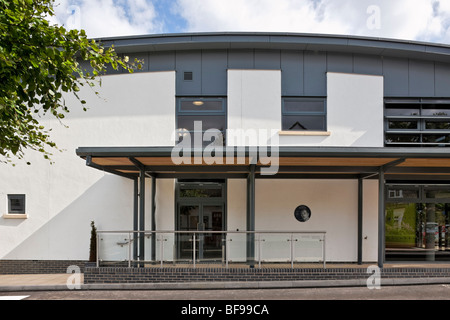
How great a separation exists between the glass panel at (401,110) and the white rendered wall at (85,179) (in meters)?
7.78

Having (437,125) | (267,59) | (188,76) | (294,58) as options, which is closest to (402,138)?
(437,125)

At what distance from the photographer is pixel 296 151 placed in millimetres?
8164

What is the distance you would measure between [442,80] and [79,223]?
45.8 ft

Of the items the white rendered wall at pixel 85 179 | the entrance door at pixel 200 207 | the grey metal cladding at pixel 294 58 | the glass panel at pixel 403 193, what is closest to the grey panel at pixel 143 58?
the grey metal cladding at pixel 294 58

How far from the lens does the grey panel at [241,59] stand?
38.5ft

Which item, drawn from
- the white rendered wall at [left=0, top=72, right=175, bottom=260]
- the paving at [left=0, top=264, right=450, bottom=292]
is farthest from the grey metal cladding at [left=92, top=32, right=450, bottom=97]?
the paving at [left=0, top=264, right=450, bottom=292]

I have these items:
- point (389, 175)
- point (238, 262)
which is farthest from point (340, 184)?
point (238, 262)

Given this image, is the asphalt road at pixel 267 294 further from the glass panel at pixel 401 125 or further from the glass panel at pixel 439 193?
the glass panel at pixel 401 125

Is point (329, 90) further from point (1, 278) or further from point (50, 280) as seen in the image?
point (1, 278)

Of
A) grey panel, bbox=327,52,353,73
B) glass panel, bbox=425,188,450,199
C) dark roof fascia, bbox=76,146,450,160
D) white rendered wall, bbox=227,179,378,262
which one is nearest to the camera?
dark roof fascia, bbox=76,146,450,160

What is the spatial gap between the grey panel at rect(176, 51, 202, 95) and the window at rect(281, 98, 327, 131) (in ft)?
10.5

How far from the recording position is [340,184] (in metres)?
11.0

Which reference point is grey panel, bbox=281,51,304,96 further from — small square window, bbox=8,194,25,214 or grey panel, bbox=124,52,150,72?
small square window, bbox=8,194,25,214

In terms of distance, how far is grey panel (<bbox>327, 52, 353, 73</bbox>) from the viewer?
11.8 metres
